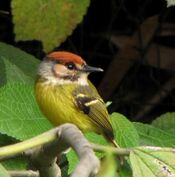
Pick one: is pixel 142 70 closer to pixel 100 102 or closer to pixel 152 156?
pixel 100 102

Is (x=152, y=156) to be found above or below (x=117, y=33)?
above

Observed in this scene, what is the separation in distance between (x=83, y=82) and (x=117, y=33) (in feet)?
4.29

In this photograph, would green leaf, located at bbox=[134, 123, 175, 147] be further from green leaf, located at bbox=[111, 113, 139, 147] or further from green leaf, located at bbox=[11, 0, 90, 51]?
green leaf, located at bbox=[11, 0, 90, 51]

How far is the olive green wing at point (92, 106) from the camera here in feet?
8.19

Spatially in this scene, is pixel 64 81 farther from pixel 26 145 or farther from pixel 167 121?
pixel 26 145

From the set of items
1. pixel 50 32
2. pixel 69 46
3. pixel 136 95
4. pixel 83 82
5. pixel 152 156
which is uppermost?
pixel 152 156

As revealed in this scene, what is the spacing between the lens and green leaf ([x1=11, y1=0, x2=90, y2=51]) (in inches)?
80.3

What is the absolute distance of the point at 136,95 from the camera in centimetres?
409

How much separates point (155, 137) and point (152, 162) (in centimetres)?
123

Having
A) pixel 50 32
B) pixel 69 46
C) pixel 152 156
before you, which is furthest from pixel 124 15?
pixel 152 156

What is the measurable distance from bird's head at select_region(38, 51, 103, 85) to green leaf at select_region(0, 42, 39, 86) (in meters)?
0.09

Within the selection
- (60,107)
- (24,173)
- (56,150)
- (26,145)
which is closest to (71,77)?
(60,107)

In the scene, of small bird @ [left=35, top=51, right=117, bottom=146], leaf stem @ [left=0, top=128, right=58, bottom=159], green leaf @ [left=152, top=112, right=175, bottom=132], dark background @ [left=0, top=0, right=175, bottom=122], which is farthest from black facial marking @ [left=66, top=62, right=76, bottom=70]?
leaf stem @ [left=0, top=128, right=58, bottom=159]

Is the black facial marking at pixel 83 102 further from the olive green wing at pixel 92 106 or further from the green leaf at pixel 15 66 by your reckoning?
the green leaf at pixel 15 66
